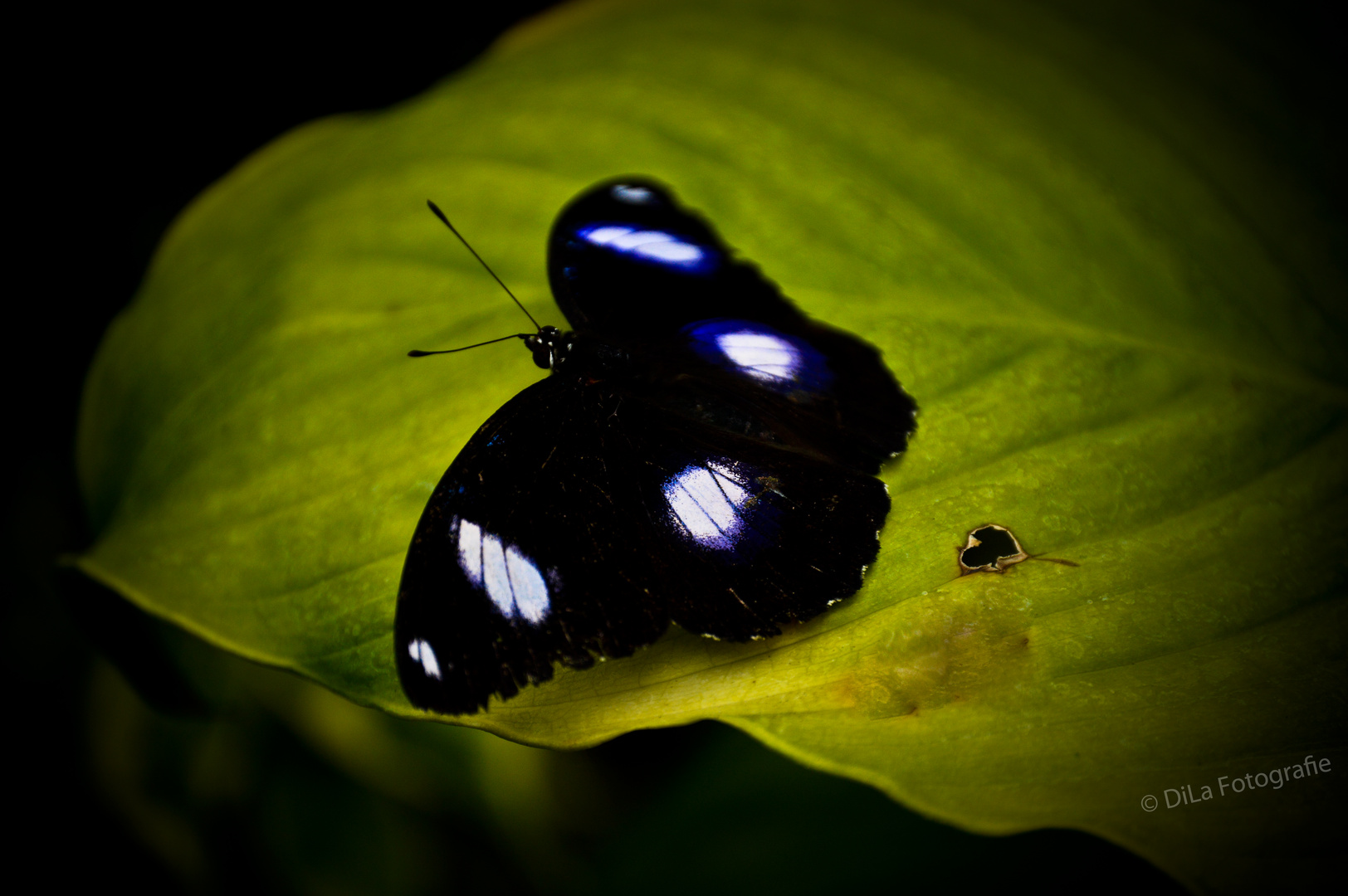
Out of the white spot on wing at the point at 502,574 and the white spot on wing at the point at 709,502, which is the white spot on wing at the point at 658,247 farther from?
the white spot on wing at the point at 502,574

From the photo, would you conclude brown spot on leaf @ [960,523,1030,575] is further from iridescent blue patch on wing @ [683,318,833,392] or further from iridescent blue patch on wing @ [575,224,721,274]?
iridescent blue patch on wing @ [575,224,721,274]

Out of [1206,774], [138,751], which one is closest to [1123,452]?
[1206,774]

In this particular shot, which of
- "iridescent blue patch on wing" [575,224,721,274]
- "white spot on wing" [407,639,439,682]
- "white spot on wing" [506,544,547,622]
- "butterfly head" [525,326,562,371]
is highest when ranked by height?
"iridescent blue patch on wing" [575,224,721,274]

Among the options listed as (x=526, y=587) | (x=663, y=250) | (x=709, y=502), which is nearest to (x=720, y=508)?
(x=709, y=502)

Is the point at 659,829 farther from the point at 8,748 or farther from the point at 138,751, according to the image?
the point at 8,748

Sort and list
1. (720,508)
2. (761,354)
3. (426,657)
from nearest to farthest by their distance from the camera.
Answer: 1. (426,657)
2. (720,508)
3. (761,354)

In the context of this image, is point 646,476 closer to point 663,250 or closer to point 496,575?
point 496,575

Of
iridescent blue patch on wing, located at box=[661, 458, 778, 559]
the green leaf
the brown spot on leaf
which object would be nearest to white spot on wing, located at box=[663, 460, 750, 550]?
iridescent blue patch on wing, located at box=[661, 458, 778, 559]
